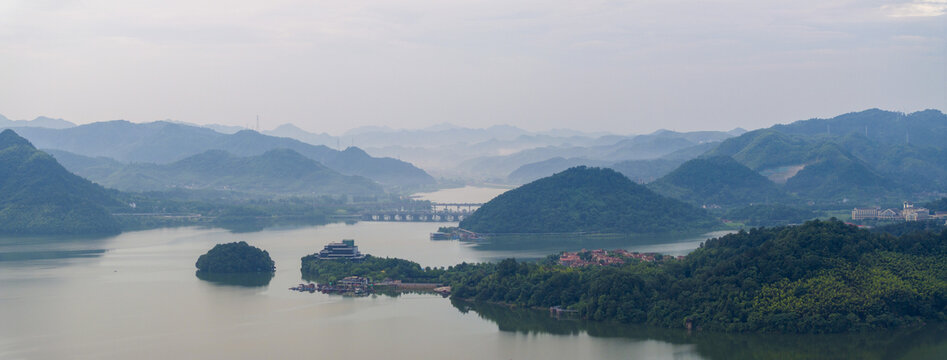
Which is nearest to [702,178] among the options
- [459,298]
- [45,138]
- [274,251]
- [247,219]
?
[247,219]

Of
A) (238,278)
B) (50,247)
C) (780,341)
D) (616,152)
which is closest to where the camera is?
(780,341)

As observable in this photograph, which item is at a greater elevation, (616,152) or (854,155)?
(616,152)

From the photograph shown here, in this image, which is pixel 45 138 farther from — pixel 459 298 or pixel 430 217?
pixel 459 298

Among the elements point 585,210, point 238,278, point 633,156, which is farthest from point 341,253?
point 633,156

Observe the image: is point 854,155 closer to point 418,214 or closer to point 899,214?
point 899,214

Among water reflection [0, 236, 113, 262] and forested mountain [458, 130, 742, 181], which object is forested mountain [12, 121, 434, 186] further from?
water reflection [0, 236, 113, 262]

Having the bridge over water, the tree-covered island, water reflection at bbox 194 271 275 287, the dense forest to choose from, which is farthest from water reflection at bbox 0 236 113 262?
the tree-covered island

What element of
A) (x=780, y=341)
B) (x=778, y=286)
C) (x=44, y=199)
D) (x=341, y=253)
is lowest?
(x=780, y=341)
